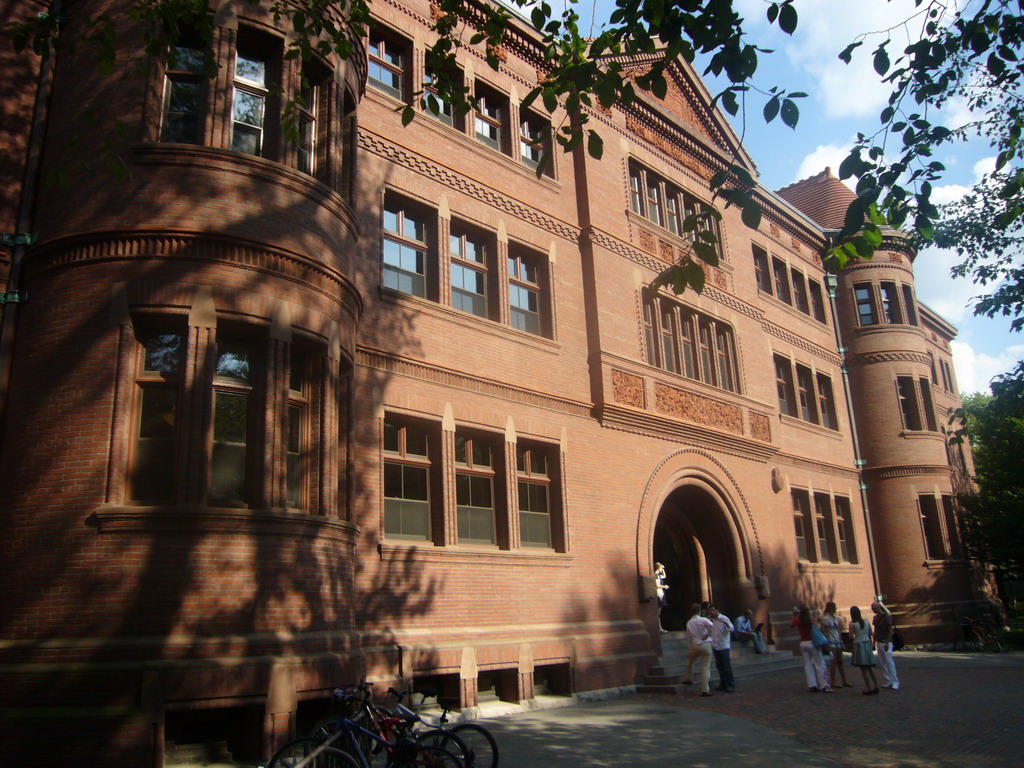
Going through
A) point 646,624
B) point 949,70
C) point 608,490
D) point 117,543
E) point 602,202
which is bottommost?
point 646,624

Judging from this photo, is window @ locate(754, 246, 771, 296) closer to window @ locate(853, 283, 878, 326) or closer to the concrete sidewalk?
window @ locate(853, 283, 878, 326)

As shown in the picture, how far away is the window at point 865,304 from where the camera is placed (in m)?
30.7

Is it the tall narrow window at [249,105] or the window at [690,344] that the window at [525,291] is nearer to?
the window at [690,344]

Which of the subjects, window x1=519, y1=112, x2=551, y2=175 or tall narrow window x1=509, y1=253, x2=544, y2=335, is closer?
tall narrow window x1=509, y1=253, x2=544, y2=335

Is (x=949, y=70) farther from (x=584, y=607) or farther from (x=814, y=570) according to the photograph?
(x=814, y=570)

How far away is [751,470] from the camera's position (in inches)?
854

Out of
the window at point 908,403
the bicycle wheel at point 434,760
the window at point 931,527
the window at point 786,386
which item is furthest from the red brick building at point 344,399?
the window at point 908,403

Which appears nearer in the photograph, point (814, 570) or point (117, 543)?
point (117, 543)

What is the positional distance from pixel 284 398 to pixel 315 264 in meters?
1.85

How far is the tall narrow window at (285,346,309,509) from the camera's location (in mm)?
10578

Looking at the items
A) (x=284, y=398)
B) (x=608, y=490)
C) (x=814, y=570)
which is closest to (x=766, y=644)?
(x=814, y=570)

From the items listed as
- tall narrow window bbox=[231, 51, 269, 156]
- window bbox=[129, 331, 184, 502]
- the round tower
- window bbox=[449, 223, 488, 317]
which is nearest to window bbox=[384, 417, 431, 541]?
the round tower

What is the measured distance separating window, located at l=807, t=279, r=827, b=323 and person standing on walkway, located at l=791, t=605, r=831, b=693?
15716mm

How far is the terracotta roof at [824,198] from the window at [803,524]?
11970 millimetres
